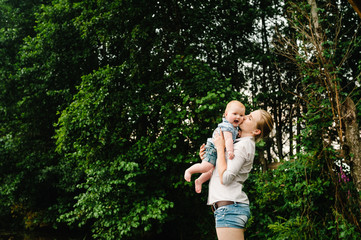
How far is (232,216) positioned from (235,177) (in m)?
0.22

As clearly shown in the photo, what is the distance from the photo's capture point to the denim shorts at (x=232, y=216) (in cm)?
167

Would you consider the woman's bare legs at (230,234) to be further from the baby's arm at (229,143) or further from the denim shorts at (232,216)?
Result: the baby's arm at (229,143)

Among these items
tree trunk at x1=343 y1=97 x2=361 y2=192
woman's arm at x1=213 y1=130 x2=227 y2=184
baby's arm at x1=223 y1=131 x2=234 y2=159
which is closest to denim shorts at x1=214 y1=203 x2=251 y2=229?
woman's arm at x1=213 y1=130 x2=227 y2=184

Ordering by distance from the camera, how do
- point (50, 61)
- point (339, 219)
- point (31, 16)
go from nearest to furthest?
point (339, 219), point (50, 61), point (31, 16)

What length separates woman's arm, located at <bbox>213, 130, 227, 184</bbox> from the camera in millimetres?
1736

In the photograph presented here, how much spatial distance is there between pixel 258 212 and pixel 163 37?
4432 mm

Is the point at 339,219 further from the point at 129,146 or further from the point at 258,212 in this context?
the point at 129,146

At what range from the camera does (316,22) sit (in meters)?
5.14

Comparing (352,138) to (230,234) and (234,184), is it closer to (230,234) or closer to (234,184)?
(234,184)

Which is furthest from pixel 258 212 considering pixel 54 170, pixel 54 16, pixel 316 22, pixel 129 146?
pixel 54 16

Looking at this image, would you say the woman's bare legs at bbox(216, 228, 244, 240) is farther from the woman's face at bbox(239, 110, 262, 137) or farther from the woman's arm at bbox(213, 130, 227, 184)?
the woman's face at bbox(239, 110, 262, 137)

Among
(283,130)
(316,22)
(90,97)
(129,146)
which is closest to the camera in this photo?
(316,22)

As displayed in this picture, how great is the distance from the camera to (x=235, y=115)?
1.98m

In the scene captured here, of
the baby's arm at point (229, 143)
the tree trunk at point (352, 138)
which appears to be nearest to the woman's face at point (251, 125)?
the baby's arm at point (229, 143)
